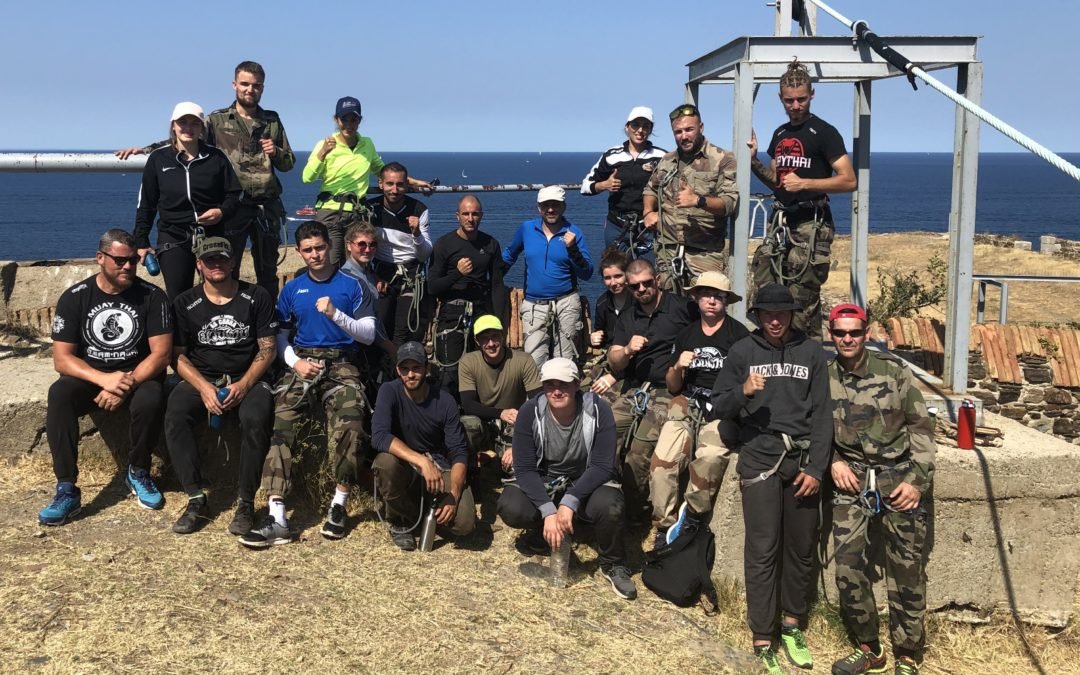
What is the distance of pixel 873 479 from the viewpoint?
6.21 metres

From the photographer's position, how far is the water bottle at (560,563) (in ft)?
21.7

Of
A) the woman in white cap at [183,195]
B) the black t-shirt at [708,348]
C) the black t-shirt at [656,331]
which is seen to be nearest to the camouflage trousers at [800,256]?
the black t-shirt at [656,331]

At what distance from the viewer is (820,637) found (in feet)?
21.7

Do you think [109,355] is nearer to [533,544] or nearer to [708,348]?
[533,544]

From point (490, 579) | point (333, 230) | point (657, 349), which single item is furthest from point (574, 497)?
point (333, 230)

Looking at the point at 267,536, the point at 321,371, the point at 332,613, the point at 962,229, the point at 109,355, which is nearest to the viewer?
the point at 332,613

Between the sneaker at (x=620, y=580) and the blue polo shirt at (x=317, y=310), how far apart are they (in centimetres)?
255

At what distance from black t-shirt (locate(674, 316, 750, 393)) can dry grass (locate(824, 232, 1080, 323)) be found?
853cm

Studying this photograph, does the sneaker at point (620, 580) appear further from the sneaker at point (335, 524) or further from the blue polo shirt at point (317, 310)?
the blue polo shirt at point (317, 310)

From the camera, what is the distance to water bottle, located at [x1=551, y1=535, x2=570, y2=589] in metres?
6.62

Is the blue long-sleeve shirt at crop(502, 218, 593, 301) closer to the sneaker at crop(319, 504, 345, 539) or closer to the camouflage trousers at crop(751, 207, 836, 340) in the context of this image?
the camouflage trousers at crop(751, 207, 836, 340)

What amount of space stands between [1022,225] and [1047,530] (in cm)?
9409

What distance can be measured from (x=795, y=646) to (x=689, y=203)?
335 cm

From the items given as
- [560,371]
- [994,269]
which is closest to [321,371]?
[560,371]
